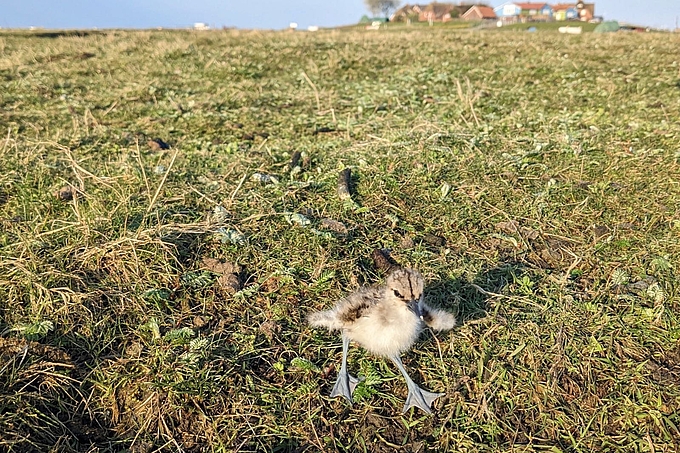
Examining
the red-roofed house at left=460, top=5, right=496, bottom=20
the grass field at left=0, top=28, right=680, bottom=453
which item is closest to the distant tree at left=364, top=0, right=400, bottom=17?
the red-roofed house at left=460, top=5, right=496, bottom=20

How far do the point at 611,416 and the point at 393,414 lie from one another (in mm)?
1027

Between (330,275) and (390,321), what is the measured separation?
0.78 m

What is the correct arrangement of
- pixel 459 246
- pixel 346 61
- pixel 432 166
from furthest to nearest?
pixel 346 61 → pixel 432 166 → pixel 459 246

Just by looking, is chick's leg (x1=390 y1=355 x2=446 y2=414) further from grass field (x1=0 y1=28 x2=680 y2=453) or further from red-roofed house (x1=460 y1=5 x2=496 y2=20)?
red-roofed house (x1=460 y1=5 x2=496 y2=20)

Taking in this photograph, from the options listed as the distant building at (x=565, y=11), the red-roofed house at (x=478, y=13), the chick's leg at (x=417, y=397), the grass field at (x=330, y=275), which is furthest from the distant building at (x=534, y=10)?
the chick's leg at (x=417, y=397)

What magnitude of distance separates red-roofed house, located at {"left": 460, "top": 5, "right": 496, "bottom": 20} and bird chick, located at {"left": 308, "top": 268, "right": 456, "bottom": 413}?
59.9 meters

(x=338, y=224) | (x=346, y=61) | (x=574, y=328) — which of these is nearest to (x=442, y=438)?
(x=574, y=328)

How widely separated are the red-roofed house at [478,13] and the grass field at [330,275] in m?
55.4

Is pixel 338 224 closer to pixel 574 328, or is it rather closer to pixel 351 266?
pixel 351 266

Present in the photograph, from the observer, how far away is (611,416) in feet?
7.93

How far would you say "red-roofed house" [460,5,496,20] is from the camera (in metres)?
56.4

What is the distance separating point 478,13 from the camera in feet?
187

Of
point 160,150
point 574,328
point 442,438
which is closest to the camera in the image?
point 442,438

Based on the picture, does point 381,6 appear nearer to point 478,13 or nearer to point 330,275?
point 478,13
